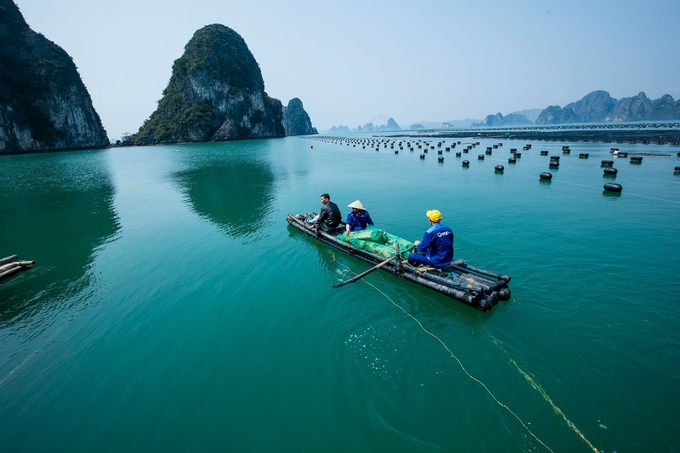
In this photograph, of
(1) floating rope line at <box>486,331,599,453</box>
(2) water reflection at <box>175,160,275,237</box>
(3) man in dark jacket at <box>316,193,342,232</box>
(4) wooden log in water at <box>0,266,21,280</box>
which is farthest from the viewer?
(2) water reflection at <box>175,160,275,237</box>

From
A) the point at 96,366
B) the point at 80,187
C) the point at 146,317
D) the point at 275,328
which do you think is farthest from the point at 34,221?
the point at 275,328

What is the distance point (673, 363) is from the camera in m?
6.53

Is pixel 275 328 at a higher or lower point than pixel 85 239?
lower

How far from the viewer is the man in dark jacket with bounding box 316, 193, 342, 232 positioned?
14.0m

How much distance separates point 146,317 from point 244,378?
4.56 meters

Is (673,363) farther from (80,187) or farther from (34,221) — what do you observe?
(80,187)

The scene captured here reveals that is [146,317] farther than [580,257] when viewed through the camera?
No

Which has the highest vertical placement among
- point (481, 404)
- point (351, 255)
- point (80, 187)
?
point (80, 187)

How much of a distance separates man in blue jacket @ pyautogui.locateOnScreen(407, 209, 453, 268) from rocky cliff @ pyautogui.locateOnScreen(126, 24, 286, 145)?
452 feet

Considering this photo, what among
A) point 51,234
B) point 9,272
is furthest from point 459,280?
point 51,234

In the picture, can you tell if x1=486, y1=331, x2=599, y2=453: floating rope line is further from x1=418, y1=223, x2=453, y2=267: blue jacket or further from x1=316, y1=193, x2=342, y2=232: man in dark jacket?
x1=316, y1=193, x2=342, y2=232: man in dark jacket

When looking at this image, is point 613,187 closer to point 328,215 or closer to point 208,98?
point 328,215

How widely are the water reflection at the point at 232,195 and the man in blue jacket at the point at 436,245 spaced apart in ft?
32.8

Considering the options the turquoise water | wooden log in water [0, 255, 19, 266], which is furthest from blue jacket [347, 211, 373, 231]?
wooden log in water [0, 255, 19, 266]
